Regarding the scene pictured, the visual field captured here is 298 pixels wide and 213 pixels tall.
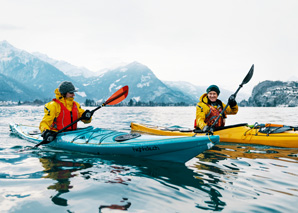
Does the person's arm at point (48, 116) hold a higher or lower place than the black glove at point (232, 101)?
lower

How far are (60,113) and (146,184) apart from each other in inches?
167

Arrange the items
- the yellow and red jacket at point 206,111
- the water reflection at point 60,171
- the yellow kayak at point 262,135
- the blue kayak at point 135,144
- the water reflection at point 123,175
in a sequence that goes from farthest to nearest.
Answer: the yellow kayak at point 262,135, the yellow and red jacket at point 206,111, the blue kayak at point 135,144, the water reflection at point 60,171, the water reflection at point 123,175

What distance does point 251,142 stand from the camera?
9.52 m

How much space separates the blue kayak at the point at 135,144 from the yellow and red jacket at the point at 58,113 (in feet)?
1.36

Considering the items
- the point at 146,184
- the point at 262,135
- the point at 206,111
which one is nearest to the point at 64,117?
the point at 146,184

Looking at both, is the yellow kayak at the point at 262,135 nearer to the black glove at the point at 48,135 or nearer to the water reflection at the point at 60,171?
the water reflection at the point at 60,171

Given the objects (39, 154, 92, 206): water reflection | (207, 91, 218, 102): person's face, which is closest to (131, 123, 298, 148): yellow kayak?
(207, 91, 218, 102): person's face

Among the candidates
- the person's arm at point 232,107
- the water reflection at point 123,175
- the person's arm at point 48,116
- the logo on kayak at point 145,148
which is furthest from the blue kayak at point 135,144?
the person's arm at point 232,107

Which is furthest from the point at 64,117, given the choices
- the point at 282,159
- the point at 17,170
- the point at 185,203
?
the point at 282,159

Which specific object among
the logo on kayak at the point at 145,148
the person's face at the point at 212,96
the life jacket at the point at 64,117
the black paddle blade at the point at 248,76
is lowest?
the logo on kayak at the point at 145,148

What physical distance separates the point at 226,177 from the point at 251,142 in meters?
4.65

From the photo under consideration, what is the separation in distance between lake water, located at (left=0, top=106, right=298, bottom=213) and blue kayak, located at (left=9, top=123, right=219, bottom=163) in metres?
0.24

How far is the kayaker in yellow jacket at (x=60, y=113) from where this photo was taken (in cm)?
752

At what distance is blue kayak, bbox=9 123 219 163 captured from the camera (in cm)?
593
